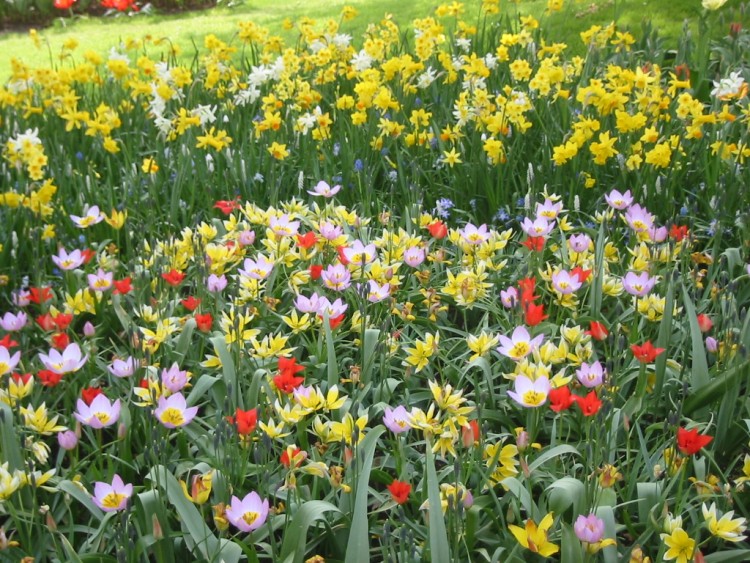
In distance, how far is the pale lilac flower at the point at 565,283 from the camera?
7.45ft

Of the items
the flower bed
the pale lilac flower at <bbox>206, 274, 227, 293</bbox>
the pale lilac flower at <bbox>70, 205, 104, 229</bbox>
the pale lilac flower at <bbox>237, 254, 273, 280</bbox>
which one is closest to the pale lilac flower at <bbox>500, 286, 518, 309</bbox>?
the flower bed

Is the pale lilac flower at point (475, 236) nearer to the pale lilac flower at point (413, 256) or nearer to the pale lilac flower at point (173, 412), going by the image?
the pale lilac flower at point (413, 256)

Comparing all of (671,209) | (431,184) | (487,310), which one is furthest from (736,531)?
(431,184)

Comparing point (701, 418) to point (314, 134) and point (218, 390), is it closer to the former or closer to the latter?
point (218, 390)

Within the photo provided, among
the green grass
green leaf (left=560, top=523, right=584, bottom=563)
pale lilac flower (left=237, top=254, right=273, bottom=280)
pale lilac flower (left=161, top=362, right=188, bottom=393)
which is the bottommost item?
green leaf (left=560, top=523, right=584, bottom=563)

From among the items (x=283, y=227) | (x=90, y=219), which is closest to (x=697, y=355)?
(x=283, y=227)

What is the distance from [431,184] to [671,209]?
3.18 ft

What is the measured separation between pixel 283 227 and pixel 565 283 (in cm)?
93

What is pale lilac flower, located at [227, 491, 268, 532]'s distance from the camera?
150cm

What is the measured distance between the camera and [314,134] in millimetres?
3736

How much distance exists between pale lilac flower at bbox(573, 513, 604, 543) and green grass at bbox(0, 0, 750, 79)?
3.93 meters

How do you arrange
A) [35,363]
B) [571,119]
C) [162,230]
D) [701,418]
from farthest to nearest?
[571,119] < [162,230] < [35,363] < [701,418]

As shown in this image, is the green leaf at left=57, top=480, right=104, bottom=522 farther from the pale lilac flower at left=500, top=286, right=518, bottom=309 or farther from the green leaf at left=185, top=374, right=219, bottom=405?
the pale lilac flower at left=500, top=286, right=518, bottom=309

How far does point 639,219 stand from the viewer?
106 inches
